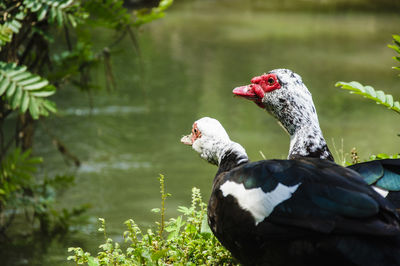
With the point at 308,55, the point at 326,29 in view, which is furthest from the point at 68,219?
the point at 326,29

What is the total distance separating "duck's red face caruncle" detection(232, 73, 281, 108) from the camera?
2.24 meters

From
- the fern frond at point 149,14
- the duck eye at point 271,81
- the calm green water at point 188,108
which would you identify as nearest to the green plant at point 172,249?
the duck eye at point 271,81

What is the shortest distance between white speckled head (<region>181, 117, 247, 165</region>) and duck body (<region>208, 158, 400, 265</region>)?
26cm

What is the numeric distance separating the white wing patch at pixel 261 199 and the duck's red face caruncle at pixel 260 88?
24.3 inches

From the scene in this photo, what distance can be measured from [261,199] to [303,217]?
0.15 metres

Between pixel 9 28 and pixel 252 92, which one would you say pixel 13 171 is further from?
pixel 252 92

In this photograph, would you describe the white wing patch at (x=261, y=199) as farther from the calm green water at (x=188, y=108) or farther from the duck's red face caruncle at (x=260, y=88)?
the calm green water at (x=188, y=108)

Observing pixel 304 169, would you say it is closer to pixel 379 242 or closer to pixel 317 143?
pixel 379 242

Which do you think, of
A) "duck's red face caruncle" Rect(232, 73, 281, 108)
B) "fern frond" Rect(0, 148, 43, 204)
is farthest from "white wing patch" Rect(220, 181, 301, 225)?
"fern frond" Rect(0, 148, 43, 204)

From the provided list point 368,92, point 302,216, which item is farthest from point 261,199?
point 368,92

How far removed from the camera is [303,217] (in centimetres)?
162

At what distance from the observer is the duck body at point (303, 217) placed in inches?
61.8

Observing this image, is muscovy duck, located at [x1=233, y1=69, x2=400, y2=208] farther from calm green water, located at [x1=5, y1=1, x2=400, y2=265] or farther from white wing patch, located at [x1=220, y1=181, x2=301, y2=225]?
calm green water, located at [x1=5, y1=1, x2=400, y2=265]

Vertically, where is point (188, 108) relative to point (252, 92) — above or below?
below
